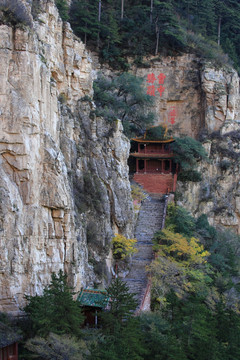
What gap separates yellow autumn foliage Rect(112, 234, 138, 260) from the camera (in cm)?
3055

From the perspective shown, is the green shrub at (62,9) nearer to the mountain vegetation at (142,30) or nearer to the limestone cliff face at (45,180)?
the mountain vegetation at (142,30)

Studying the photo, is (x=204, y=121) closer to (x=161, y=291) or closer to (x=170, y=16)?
(x=170, y=16)

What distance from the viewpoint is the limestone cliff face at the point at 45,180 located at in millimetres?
22297

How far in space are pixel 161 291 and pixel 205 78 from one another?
64.5 ft

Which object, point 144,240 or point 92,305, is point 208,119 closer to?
point 144,240

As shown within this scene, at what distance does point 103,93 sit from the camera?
125 ft

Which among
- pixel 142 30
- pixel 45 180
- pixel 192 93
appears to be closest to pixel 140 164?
pixel 192 93

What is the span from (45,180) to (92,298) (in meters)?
5.51

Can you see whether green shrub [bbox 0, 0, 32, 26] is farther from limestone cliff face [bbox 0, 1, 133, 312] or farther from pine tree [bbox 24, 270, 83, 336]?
pine tree [bbox 24, 270, 83, 336]

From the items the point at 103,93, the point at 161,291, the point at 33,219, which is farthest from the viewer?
the point at 103,93

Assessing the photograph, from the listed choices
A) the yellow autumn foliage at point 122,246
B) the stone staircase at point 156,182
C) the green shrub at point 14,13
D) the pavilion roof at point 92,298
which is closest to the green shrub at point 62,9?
the stone staircase at point 156,182

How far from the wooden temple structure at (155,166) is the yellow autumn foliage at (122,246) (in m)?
8.77

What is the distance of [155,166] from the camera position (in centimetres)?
4050

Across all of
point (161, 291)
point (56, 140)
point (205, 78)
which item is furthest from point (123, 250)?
point (205, 78)
